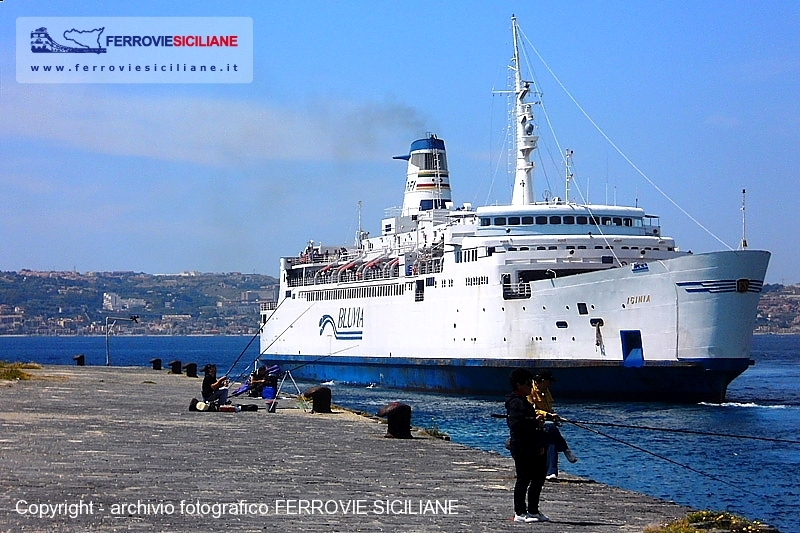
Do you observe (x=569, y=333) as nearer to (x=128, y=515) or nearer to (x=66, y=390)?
(x=66, y=390)

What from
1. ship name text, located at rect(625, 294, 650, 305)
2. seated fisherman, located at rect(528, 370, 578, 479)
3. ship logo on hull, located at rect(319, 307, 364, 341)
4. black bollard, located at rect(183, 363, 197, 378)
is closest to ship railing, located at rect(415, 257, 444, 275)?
ship logo on hull, located at rect(319, 307, 364, 341)

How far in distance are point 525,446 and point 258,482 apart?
3660 mm

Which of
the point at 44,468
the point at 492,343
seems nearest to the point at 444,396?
the point at 492,343

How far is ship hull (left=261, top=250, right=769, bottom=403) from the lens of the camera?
109ft

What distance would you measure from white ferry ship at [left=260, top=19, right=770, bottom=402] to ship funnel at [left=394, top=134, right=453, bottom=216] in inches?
2.4

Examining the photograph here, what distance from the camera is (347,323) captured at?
2108 inches

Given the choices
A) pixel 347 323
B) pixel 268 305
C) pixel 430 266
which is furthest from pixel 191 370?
pixel 268 305

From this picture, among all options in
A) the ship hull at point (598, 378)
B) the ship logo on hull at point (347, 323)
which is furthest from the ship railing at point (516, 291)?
the ship logo on hull at point (347, 323)

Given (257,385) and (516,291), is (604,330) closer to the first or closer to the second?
(516,291)

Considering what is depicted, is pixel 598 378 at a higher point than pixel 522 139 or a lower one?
lower

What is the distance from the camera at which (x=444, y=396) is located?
42.1 meters

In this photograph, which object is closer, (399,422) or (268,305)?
(399,422)

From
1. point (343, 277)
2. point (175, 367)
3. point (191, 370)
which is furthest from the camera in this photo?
point (343, 277)

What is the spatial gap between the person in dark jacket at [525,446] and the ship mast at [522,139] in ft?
114
